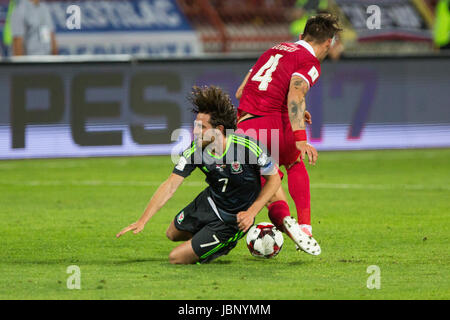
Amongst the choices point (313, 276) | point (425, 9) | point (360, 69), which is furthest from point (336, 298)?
point (425, 9)

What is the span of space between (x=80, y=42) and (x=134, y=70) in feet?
20.7

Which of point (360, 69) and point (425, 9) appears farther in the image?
point (425, 9)

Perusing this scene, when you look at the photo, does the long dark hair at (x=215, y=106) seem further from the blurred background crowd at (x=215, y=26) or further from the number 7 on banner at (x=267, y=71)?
the blurred background crowd at (x=215, y=26)

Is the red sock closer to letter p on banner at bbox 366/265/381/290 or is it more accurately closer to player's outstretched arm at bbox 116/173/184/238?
letter p on banner at bbox 366/265/381/290

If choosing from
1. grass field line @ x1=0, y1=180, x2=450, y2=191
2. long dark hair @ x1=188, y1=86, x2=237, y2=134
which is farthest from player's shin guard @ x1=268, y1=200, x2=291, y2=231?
grass field line @ x1=0, y1=180, x2=450, y2=191

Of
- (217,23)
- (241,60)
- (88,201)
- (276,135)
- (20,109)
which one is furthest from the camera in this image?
(217,23)

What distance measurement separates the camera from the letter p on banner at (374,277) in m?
5.88

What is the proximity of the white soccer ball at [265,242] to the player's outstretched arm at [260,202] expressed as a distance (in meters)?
0.56

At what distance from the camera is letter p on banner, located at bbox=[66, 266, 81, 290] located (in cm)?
585

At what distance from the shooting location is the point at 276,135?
7.37 metres

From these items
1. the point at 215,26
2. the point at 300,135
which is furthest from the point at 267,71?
the point at 215,26

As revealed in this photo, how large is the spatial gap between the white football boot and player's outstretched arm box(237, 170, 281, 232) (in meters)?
0.36

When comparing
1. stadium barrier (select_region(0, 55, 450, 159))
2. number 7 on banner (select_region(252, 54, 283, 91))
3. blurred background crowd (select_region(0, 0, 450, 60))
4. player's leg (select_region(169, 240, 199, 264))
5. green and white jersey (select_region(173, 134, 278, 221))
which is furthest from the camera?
blurred background crowd (select_region(0, 0, 450, 60))
